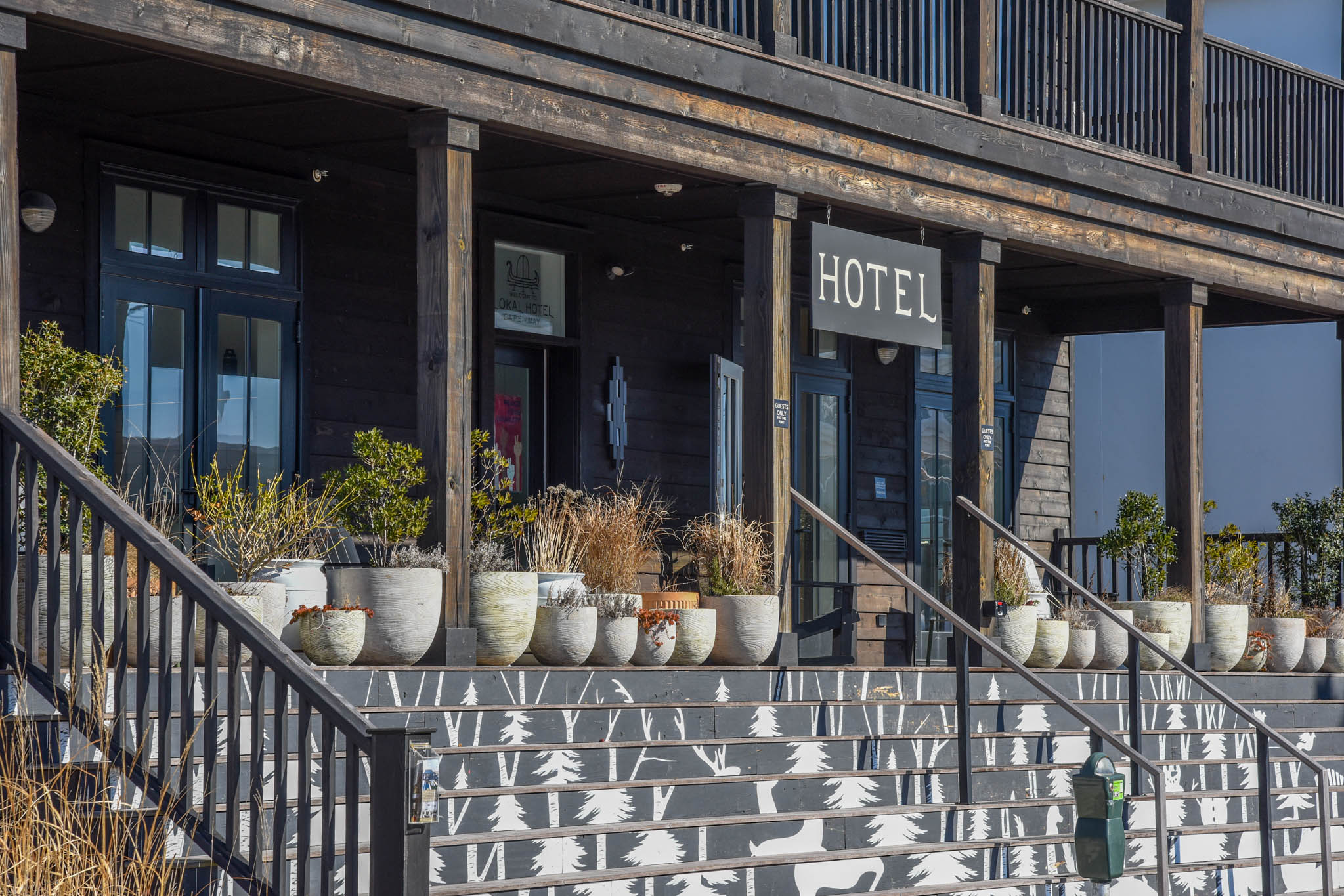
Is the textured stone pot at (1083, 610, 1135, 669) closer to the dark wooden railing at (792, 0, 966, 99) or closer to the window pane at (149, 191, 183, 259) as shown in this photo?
the dark wooden railing at (792, 0, 966, 99)

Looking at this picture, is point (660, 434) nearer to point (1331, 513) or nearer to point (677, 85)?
point (677, 85)

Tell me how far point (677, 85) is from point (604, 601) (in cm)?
268

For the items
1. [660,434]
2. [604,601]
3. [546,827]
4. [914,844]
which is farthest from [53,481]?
[660,434]

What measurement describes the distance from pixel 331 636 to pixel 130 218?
3.11 m

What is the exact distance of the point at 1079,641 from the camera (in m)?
10.2

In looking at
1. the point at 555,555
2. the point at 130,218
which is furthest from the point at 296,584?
the point at 130,218

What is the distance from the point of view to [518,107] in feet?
26.5

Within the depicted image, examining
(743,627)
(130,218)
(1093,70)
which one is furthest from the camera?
(1093,70)

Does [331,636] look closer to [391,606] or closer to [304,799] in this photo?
[391,606]

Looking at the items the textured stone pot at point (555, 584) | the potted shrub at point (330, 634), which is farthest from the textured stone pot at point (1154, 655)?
the potted shrub at point (330, 634)

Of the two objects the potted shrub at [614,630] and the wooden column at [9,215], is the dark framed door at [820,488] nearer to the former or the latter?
the potted shrub at [614,630]

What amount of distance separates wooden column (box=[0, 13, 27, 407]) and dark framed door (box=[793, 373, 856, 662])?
674 cm

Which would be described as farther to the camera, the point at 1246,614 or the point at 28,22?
the point at 1246,614

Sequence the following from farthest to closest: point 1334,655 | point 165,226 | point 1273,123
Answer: point 1273,123, point 1334,655, point 165,226
